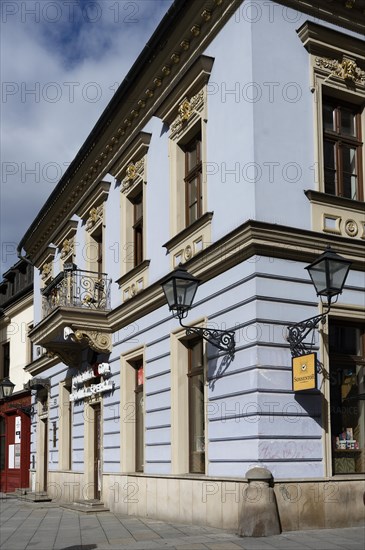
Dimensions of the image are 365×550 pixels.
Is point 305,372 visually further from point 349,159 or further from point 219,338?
point 349,159

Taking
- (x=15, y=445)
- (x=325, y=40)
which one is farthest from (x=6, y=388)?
(x=325, y=40)

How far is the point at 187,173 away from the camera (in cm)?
1425

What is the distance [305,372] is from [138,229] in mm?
7358

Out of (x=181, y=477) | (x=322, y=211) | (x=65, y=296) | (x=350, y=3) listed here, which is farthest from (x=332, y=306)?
(x=65, y=296)

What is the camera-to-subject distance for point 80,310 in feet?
56.8

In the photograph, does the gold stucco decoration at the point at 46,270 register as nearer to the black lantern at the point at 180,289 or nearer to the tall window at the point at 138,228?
the tall window at the point at 138,228

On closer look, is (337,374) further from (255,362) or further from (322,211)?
(322,211)

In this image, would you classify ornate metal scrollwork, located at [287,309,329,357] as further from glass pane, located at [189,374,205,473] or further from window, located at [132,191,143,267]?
window, located at [132,191,143,267]

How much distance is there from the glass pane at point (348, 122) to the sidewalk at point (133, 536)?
245 inches

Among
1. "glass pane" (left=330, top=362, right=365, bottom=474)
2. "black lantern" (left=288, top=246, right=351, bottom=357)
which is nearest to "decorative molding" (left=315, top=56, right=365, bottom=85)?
"black lantern" (left=288, top=246, right=351, bottom=357)

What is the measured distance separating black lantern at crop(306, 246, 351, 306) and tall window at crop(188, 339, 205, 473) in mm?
3293

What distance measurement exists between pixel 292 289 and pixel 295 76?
3.35 meters

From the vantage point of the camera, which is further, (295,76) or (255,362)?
(295,76)

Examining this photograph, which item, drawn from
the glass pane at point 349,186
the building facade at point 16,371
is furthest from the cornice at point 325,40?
the building facade at point 16,371
